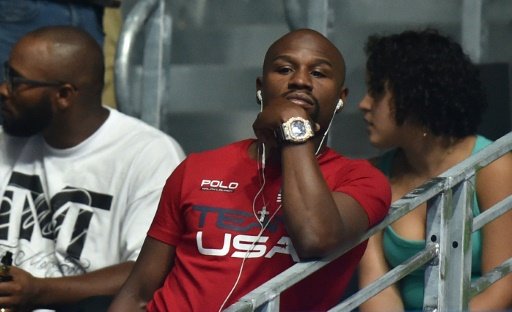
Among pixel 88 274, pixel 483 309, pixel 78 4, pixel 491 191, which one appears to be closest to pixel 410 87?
pixel 491 191

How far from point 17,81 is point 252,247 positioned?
1.81 metres

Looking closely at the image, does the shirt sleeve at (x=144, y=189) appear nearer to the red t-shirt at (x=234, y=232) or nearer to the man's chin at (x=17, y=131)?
the man's chin at (x=17, y=131)

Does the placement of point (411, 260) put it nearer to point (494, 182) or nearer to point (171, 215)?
point (171, 215)

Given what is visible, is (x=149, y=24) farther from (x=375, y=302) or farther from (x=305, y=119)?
(x=305, y=119)

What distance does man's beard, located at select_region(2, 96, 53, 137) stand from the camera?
523cm

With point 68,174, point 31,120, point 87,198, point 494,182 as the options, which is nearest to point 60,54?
point 31,120

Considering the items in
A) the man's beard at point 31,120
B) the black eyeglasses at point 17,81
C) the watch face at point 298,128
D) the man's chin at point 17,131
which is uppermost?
the watch face at point 298,128

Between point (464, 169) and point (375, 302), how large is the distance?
0.95 meters

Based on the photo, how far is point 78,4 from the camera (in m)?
5.93

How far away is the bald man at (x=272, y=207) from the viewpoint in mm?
3645

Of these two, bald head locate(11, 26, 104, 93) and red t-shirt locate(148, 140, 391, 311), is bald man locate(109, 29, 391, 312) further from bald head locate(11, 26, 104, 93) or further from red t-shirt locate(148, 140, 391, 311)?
bald head locate(11, 26, 104, 93)

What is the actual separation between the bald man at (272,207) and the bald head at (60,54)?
4.41 ft

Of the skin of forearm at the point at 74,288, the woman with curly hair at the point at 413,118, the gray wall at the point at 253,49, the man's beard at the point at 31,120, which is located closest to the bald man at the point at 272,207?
the skin of forearm at the point at 74,288

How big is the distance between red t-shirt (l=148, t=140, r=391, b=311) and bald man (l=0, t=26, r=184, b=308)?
0.85m
